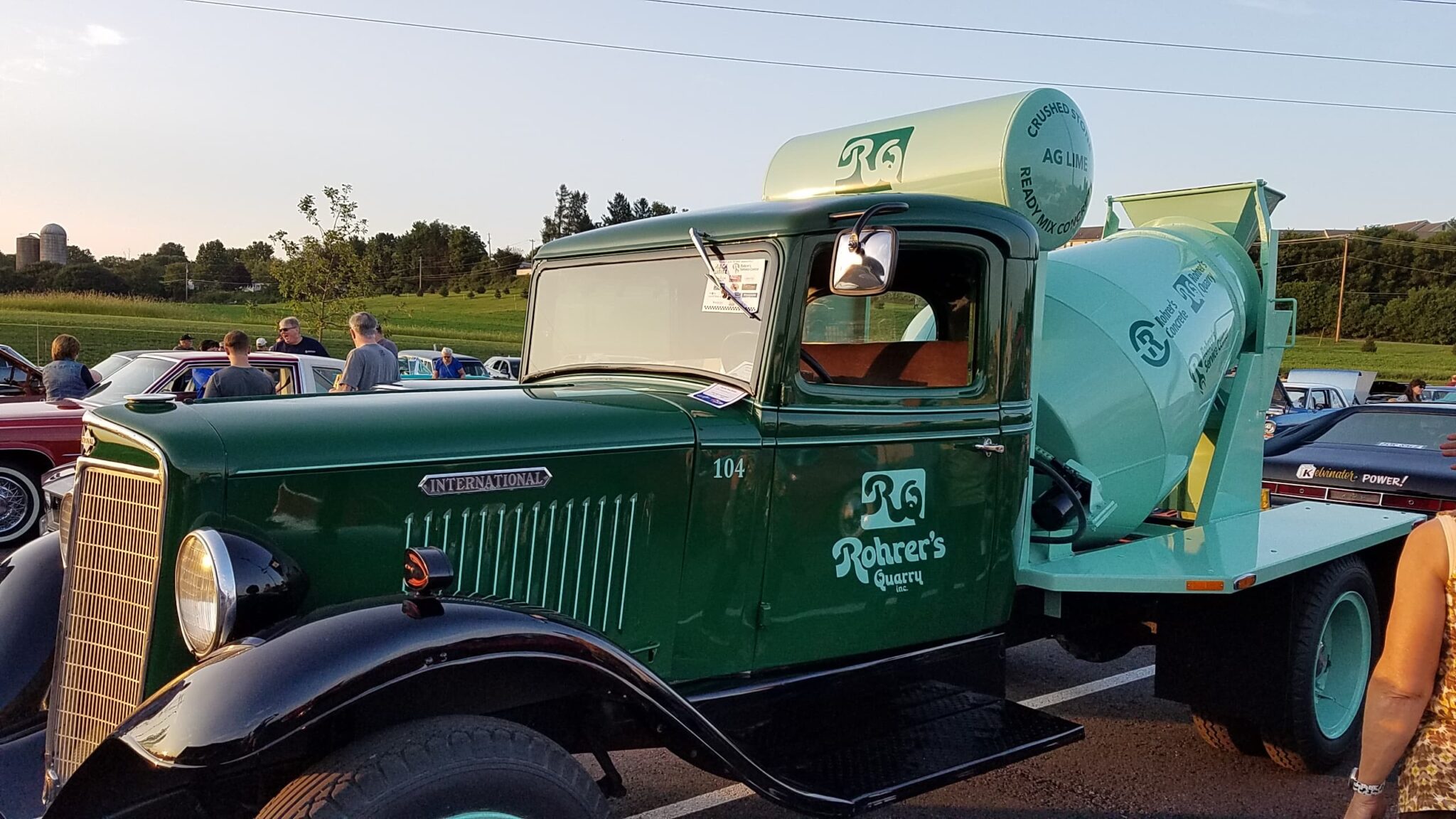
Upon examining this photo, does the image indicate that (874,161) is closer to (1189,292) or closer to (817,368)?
(817,368)

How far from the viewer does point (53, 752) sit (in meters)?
2.74

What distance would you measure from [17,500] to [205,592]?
8.36 meters

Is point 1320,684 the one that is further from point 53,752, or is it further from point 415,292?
point 415,292

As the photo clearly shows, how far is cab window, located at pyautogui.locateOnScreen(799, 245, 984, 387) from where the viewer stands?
146 inches

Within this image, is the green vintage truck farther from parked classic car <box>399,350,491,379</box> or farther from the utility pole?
the utility pole

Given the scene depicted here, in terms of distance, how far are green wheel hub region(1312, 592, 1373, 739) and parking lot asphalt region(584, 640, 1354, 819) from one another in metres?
0.25

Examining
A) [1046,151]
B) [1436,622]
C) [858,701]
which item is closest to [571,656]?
[858,701]

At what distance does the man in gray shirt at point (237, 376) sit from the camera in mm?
7703

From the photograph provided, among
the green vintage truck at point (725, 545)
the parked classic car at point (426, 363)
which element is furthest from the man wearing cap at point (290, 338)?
the parked classic car at point (426, 363)

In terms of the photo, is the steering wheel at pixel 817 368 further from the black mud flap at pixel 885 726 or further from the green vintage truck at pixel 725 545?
the black mud flap at pixel 885 726

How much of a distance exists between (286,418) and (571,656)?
Result: 98 centimetres

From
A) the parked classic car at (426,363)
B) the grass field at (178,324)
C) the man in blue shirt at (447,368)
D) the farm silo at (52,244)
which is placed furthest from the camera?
the farm silo at (52,244)

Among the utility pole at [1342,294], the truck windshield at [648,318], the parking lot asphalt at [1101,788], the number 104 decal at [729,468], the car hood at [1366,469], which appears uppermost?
the utility pole at [1342,294]

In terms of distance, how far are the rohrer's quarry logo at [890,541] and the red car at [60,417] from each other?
6.74 meters
